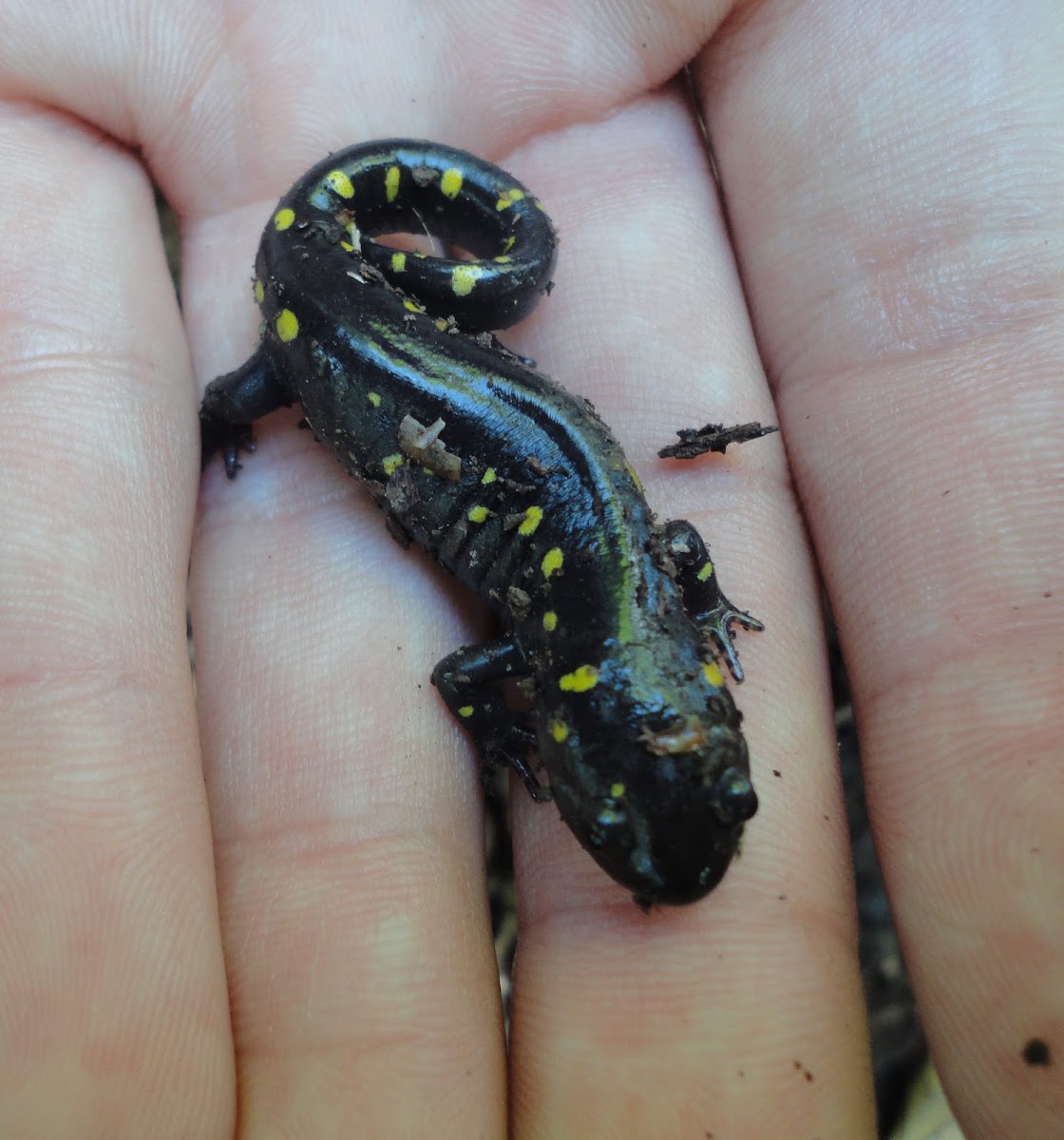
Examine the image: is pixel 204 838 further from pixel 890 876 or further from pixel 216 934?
pixel 890 876

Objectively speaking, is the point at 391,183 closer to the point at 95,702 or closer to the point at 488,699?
the point at 488,699

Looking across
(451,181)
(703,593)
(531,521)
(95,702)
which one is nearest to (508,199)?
(451,181)

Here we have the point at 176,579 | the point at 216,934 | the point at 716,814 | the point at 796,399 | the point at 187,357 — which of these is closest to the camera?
the point at 716,814

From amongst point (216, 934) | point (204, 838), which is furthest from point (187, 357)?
point (216, 934)

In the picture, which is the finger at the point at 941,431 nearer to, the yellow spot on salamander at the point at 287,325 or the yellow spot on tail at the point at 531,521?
the yellow spot on tail at the point at 531,521

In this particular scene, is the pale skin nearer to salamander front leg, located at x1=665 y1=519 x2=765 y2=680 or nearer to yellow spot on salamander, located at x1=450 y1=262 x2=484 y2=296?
salamander front leg, located at x1=665 y1=519 x2=765 y2=680

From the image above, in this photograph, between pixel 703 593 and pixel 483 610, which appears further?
pixel 483 610

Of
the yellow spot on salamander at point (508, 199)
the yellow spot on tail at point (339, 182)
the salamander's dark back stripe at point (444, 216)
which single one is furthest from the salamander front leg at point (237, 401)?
the yellow spot on salamander at point (508, 199)
